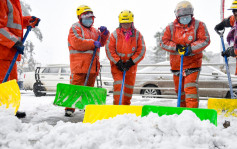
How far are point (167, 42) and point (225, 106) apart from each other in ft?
4.50

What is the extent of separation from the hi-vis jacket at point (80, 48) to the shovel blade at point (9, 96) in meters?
1.46

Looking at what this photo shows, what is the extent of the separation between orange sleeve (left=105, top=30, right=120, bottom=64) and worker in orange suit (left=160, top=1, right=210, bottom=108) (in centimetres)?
87

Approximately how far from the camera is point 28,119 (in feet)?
11.9

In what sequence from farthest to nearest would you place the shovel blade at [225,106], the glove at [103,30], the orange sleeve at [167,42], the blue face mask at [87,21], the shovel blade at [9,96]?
the glove at [103,30] → the blue face mask at [87,21] → the orange sleeve at [167,42] → the shovel blade at [225,106] → the shovel blade at [9,96]

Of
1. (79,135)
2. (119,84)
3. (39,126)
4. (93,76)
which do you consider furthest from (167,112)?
(93,76)

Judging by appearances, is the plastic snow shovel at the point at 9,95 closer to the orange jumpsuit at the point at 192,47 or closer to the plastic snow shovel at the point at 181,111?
the plastic snow shovel at the point at 181,111

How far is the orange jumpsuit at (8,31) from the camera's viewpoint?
3.09 meters

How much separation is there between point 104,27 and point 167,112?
8.50ft

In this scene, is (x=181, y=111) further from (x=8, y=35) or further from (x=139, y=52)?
(x=8, y=35)

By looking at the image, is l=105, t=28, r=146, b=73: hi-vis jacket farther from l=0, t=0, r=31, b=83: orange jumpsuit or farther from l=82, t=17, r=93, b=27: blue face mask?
l=0, t=0, r=31, b=83: orange jumpsuit

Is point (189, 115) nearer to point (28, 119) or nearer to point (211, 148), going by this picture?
point (211, 148)

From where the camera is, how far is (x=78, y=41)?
3.86m

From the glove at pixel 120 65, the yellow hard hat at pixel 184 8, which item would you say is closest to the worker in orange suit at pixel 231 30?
the yellow hard hat at pixel 184 8

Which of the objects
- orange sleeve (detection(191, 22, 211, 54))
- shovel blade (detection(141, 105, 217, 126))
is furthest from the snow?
orange sleeve (detection(191, 22, 211, 54))
